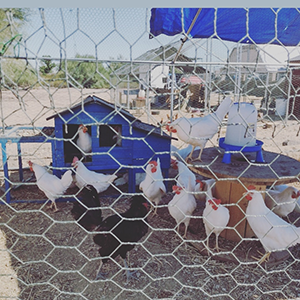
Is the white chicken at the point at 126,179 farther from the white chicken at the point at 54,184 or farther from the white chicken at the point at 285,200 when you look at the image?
the white chicken at the point at 285,200

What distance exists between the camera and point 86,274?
1156mm

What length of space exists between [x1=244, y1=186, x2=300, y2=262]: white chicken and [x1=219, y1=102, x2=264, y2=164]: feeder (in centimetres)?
18

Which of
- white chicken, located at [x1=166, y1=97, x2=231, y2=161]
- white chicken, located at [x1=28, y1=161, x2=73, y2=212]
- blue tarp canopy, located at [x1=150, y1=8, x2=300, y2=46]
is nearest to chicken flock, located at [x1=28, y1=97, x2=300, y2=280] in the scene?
white chicken, located at [x1=166, y1=97, x2=231, y2=161]

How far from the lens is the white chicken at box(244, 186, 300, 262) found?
1116 millimetres

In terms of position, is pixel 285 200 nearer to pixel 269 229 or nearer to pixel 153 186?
pixel 269 229

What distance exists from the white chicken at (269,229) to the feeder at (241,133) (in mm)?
179

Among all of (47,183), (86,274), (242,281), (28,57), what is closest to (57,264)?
(86,274)

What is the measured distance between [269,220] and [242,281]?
0.89ft

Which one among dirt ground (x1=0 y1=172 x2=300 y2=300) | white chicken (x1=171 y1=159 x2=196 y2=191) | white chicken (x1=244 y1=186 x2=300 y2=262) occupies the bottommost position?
dirt ground (x1=0 y1=172 x2=300 y2=300)

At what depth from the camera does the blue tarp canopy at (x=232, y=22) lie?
1.94 meters

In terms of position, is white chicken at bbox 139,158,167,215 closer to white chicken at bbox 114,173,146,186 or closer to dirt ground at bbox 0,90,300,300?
dirt ground at bbox 0,90,300,300

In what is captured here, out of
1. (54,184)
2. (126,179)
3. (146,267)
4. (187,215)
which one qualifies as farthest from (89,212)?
(126,179)

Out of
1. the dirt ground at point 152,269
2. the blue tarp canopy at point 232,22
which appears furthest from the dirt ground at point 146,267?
the blue tarp canopy at point 232,22

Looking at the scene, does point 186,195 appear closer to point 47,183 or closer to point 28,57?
point 47,183
